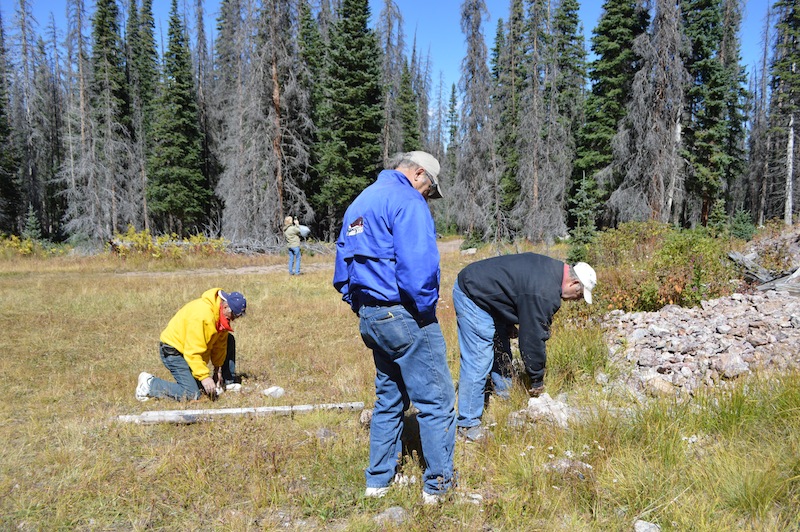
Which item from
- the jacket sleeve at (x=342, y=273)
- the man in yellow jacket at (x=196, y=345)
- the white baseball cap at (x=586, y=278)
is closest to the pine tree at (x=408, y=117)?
the man in yellow jacket at (x=196, y=345)

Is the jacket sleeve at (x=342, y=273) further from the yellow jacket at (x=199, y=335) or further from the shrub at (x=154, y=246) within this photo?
the shrub at (x=154, y=246)

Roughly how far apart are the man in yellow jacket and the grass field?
21cm

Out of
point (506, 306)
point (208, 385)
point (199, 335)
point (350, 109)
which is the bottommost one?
point (208, 385)

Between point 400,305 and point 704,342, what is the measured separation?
4.08 metres

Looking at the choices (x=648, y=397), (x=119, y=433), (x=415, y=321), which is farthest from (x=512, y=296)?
(x=119, y=433)

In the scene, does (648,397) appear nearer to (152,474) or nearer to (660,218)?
(152,474)

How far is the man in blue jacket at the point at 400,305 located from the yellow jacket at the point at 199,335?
8.14 feet

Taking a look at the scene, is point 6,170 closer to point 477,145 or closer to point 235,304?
point 477,145

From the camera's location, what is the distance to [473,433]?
381cm

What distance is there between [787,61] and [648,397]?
1313 inches

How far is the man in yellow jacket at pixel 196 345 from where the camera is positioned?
4.81 meters

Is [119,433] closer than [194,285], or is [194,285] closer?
[119,433]

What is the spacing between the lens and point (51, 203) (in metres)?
42.3

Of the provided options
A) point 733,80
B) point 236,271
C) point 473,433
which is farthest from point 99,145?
point 733,80
